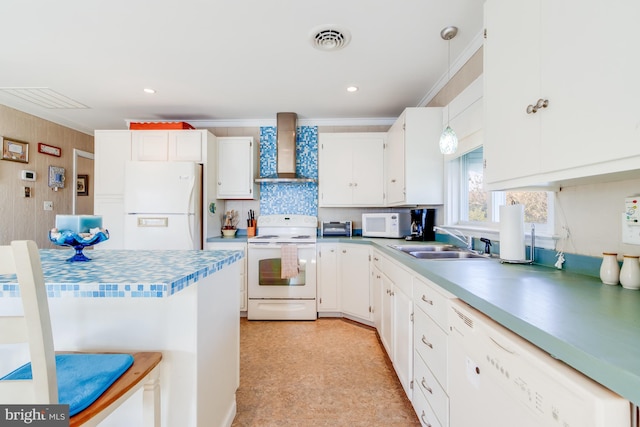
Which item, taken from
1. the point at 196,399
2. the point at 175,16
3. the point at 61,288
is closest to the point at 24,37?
the point at 175,16

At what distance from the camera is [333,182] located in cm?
331

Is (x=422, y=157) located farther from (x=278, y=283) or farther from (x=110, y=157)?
(x=110, y=157)

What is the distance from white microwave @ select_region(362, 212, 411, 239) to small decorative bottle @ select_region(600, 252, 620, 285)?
194cm

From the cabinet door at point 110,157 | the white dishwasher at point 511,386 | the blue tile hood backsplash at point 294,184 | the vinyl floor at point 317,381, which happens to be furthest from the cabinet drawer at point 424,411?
the cabinet door at point 110,157

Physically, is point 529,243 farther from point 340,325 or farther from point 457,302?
point 340,325

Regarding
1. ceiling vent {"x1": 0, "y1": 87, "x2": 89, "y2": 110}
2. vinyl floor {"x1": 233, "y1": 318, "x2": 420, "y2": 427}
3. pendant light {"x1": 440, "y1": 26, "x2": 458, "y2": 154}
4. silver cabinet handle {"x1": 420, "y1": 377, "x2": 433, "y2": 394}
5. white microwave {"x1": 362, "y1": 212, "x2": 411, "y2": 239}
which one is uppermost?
ceiling vent {"x1": 0, "y1": 87, "x2": 89, "y2": 110}

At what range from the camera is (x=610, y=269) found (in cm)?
100

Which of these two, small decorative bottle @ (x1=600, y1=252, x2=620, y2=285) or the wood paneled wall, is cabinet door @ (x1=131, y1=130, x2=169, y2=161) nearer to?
the wood paneled wall

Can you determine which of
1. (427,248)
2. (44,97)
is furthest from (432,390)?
(44,97)

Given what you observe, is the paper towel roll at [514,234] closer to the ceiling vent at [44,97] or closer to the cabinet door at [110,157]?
the cabinet door at [110,157]

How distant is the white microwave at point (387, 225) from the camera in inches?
117

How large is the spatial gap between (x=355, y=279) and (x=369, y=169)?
1308mm

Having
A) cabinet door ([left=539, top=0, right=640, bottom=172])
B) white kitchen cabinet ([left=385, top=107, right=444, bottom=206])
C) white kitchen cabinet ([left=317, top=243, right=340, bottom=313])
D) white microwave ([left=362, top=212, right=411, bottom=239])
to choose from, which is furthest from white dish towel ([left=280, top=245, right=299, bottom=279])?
cabinet door ([left=539, top=0, right=640, bottom=172])

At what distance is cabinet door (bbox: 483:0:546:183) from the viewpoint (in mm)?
1039
